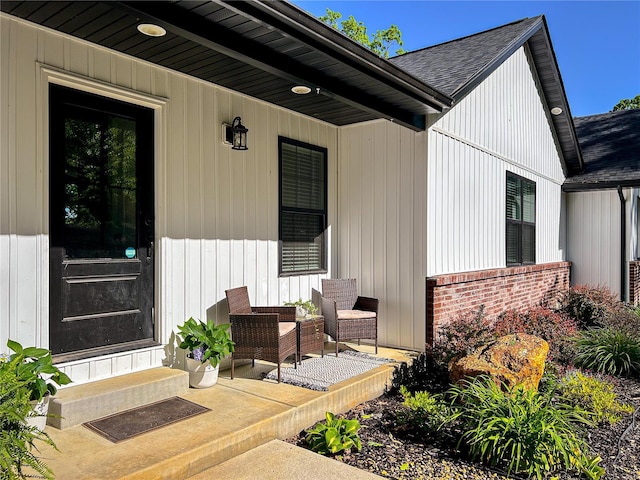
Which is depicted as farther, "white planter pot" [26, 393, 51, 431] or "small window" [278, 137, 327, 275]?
"small window" [278, 137, 327, 275]

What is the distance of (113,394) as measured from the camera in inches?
140

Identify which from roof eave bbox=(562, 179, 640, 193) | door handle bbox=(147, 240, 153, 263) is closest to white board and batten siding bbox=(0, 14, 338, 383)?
door handle bbox=(147, 240, 153, 263)

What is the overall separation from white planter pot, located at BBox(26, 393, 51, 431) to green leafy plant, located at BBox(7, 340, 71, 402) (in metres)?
0.06

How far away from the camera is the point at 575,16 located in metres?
11.6

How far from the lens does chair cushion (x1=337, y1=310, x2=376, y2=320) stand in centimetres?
545

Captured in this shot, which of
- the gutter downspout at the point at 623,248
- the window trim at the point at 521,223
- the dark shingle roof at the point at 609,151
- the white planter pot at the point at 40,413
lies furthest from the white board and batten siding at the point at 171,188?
the gutter downspout at the point at 623,248

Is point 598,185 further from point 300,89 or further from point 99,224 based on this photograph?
point 99,224

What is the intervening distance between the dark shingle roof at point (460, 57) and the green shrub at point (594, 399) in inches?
139

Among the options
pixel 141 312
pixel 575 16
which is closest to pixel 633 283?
pixel 575 16

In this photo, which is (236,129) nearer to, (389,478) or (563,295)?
(389,478)

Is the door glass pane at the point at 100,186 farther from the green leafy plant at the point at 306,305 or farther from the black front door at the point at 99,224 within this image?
the green leafy plant at the point at 306,305

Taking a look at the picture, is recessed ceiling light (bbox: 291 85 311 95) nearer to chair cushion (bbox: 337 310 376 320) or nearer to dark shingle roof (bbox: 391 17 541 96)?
dark shingle roof (bbox: 391 17 541 96)

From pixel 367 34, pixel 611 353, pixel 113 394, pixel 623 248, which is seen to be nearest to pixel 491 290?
pixel 611 353

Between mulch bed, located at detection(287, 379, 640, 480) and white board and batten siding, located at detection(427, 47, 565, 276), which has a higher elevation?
white board and batten siding, located at detection(427, 47, 565, 276)
